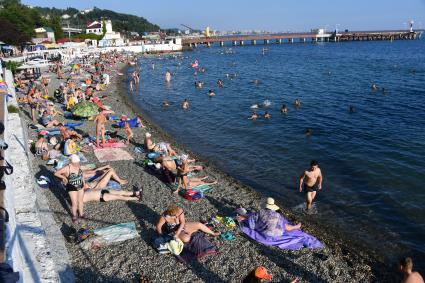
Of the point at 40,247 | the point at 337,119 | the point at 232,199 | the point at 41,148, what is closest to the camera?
the point at 40,247

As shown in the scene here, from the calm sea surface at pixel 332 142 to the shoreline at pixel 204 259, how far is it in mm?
1216

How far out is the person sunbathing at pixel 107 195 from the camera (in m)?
9.65

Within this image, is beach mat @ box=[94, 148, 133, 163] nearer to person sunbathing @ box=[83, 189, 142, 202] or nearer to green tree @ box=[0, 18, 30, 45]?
person sunbathing @ box=[83, 189, 142, 202]

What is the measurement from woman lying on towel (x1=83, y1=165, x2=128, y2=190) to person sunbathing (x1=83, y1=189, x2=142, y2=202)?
428 mm

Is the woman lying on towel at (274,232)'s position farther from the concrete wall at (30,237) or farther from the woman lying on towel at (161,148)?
the woman lying on towel at (161,148)

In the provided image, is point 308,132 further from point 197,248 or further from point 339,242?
point 197,248

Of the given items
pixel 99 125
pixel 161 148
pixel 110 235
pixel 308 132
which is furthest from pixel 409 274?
pixel 308 132

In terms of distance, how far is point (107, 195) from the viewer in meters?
9.79

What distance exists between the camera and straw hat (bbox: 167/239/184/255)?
24.2 ft

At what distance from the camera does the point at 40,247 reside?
6570mm

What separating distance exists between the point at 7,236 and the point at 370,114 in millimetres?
21598

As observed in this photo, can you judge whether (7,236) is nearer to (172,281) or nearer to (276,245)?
(172,281)

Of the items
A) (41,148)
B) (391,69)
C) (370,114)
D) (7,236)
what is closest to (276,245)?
(7,236)

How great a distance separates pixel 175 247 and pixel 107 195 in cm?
323
